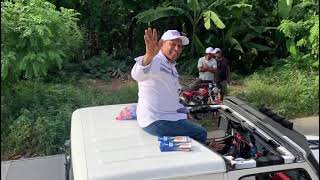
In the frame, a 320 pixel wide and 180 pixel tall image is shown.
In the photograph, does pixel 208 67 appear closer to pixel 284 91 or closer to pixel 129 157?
pixel 284 91

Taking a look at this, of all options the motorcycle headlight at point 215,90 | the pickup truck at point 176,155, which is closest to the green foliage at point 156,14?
the motorcycle headlight at point 215,90

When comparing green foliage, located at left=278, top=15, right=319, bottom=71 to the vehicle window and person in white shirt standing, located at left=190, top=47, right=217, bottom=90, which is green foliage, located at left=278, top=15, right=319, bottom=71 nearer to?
person in white shirt standing, located at left=190, top=47, right=217, bottom=90

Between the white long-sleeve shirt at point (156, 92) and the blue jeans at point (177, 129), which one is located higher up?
the white long-sleeve shirt at point (156, 92)

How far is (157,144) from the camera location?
3.10 metres

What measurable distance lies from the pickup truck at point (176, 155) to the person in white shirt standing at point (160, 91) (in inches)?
5.2

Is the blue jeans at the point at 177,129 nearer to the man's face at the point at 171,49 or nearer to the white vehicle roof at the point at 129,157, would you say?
the white vehicle roof at the point at 129,157

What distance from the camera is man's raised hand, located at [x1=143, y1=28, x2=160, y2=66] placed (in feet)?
10.7

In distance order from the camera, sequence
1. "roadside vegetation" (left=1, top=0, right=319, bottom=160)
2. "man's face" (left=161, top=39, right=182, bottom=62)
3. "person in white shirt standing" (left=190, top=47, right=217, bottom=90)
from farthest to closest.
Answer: "person in white shirt standing" (left=190, top=47, right=217, bottom=90) → "roadside vegetation" (left=1, top=0, right=319, bottom=160) → "man's face" (left=161, top=39, right=182, bottom=62)

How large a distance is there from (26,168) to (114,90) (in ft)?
21.0

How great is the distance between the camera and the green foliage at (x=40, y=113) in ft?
22.5

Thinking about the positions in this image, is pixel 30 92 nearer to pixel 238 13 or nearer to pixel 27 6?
pixel 27 6

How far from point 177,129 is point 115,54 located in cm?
1017

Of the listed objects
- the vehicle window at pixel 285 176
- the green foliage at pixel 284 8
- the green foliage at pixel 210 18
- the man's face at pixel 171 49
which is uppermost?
the green foliage at pixel 284 8

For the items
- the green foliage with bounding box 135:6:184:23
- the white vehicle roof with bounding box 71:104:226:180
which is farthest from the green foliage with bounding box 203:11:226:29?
the white vehicle roof with bounding box 71:104:226:180
